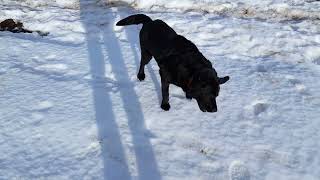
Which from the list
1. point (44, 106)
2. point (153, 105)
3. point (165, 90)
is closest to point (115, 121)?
point (153, 105)

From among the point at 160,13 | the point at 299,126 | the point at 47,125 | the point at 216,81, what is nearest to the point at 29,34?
the point at 160,13

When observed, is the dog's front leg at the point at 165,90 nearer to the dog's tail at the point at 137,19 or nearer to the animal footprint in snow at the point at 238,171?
the dog's tail at the point at 137,19

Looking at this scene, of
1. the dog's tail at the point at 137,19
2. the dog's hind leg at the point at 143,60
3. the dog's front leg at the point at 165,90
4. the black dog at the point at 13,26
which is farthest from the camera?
the black dog at the point at 13,26

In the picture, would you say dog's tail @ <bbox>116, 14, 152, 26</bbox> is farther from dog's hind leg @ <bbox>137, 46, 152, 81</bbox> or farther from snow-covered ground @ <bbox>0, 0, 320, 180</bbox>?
snow-covered ground @ <bbox>0, 0, 320, 180</bbox>

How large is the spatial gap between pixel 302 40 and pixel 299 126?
2758 millimetres

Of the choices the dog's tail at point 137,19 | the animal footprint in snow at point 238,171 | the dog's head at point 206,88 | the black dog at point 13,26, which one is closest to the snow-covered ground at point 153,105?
the animal footprint in snow at point 238,171

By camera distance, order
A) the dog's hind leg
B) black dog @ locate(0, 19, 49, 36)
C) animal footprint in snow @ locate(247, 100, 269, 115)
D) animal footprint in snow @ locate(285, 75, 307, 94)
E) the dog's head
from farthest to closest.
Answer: black dog @ locate(0, 19, 49, 36) < animal footprint in snow @ locate(285, 75, 307, 94) < the dog's hind leg < animal footprint in snow @ locate(247, 100, 269, 115) < the dog's head

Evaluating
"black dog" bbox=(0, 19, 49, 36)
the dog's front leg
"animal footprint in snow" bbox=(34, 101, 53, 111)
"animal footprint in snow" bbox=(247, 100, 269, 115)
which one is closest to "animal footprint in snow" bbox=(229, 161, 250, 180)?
"animal footprint in snow" bbox=(247, 100, 269, 115)

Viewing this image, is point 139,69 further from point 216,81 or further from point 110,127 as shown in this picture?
point 216,81

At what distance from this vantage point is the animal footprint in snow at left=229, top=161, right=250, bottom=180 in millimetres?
4402

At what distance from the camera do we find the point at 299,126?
522 centimetres

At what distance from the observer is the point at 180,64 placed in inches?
190

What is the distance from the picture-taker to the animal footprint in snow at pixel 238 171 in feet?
14.4

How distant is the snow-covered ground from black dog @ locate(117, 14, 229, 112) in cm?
57
